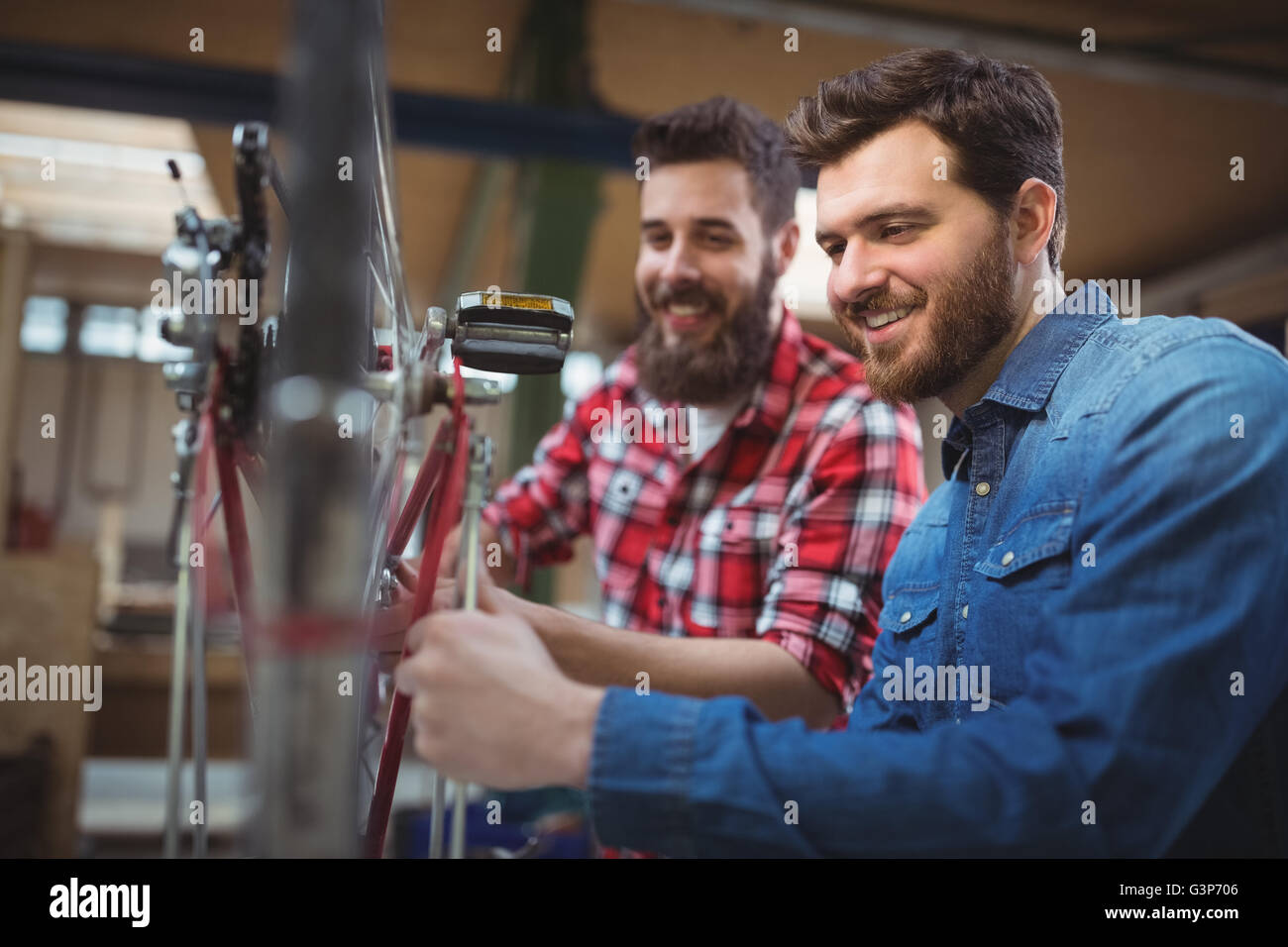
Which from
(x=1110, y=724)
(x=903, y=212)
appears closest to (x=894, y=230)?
(x=903, y=212)

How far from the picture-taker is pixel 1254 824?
655mm

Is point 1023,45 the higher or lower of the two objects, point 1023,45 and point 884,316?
the higher

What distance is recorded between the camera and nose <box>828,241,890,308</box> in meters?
0.81

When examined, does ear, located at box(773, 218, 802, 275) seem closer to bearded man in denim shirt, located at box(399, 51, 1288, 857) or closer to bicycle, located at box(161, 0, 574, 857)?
bearded man in denim shirt, located at box(399, 51, 1288, 857)

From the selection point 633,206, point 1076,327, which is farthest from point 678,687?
point 633,206

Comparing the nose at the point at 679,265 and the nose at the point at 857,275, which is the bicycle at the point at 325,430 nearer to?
the nose at the point at 857,275

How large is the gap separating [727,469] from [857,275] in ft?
1.88

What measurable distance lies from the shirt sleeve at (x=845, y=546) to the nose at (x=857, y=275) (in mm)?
398

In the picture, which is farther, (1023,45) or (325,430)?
(1023,45)

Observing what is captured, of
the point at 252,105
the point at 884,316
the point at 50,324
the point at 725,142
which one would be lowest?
the point at 884,316

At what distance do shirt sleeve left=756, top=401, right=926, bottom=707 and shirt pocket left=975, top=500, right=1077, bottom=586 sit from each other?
369 millimetres

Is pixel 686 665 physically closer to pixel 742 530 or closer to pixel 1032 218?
pixel 742 530

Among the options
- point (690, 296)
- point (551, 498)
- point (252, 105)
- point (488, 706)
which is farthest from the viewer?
point (252, 105)

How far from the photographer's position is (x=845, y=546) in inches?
46.3
